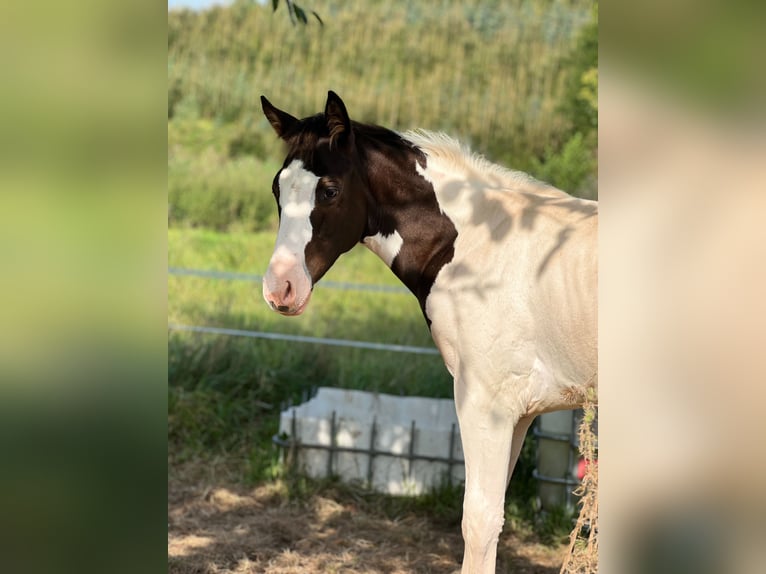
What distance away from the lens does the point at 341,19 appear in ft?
34.0

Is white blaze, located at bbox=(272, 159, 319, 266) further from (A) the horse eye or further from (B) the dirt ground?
(B) the dirt ground

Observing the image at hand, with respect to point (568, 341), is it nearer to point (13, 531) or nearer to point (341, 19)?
point (13, 531)

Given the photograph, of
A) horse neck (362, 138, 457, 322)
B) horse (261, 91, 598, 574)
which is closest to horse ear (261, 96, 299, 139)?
horse (261, 91, 598, 574)

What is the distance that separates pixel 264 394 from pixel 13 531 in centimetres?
419

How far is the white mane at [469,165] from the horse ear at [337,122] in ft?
1.04

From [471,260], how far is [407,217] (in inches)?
11.9

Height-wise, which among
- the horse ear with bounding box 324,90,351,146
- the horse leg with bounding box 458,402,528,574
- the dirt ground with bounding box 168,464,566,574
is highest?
the horse ear with bounding box 324,90,351,146

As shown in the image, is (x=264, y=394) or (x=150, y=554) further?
(x=264, y=394)

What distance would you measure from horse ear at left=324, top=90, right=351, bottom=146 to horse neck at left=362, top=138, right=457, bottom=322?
5.4 inches

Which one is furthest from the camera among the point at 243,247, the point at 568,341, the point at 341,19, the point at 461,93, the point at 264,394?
the point at 341,19

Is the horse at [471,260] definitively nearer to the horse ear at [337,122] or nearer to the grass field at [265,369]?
the horse ear at [337,122]

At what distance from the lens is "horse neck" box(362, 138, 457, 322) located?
2.99 metres

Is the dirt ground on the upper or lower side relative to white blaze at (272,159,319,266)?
lower

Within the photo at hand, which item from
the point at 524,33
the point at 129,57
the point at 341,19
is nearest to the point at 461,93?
the point at 524,33
